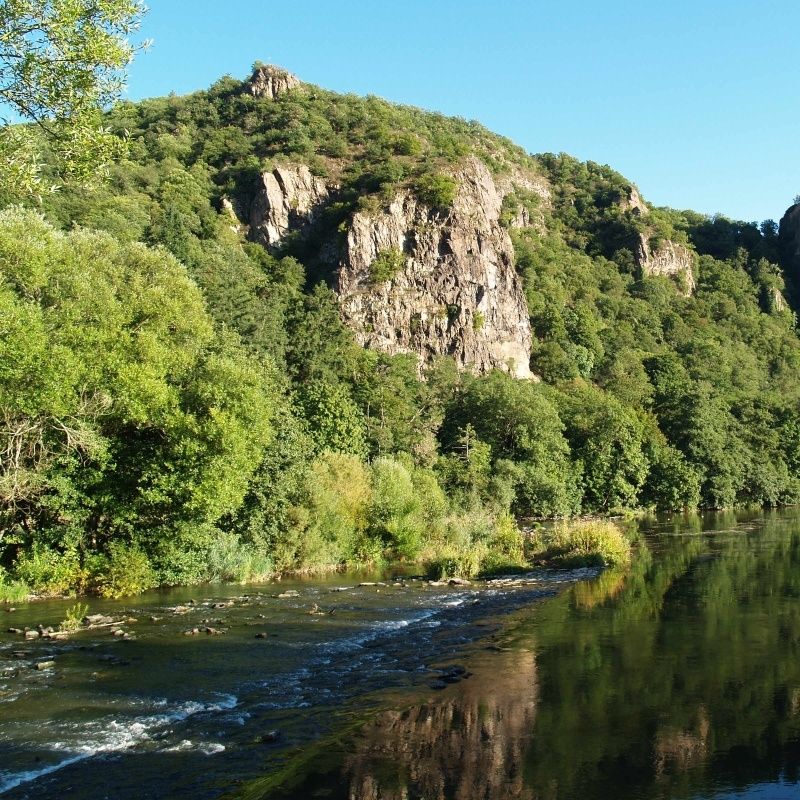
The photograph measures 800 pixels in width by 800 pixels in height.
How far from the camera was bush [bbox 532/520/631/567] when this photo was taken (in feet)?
129

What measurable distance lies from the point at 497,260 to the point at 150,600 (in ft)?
351

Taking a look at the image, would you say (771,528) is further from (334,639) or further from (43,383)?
(43,383)

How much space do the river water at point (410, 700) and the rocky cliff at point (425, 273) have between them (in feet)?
289

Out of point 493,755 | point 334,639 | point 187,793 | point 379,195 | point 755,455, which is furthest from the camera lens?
point 379,195

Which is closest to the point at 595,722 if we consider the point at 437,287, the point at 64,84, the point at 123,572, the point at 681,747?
the point at 681,747

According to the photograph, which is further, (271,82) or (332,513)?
(271,82)

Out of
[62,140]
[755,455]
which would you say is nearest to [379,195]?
[755,455]

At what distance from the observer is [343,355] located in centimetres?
8431

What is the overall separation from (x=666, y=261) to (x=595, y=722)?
179570mm

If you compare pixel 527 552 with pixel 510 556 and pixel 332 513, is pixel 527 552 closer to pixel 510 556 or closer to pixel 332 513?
pixel 510 556

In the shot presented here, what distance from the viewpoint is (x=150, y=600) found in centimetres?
2848

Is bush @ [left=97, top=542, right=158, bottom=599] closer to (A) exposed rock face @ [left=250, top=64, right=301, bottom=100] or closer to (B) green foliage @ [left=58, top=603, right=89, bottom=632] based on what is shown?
(B) green foliage @ [left=58, top=603, right=89, bottom=632]

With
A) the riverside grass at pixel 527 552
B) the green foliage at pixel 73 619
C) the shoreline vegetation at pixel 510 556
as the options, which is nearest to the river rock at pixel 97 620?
the green foliage at pixel 73 619

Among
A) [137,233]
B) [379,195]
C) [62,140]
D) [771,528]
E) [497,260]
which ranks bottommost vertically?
[771,528]
